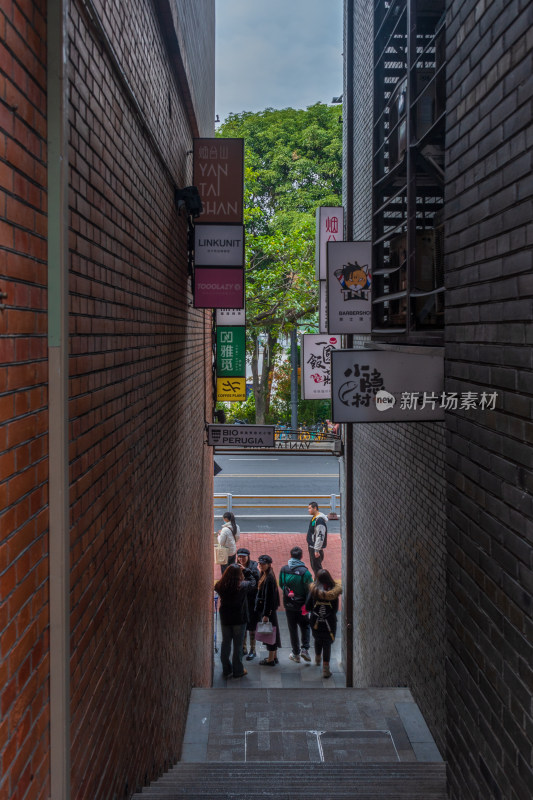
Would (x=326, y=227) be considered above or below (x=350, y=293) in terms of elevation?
above

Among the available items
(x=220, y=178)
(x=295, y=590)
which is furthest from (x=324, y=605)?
(x=220, y=178)

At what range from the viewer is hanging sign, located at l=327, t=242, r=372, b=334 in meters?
8.85

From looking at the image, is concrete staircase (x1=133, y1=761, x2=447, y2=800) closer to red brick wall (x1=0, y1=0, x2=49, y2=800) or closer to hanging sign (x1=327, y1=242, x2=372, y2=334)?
red brick wall (x1=0, y1=0, x2=49, y2=800)

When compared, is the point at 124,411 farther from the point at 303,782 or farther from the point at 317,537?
the point at 317,537

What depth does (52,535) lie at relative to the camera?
231 centimetres

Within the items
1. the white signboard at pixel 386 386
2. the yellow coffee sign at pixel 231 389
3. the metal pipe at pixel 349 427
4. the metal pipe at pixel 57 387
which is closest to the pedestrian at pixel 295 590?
the metal pipe at pixel 349 427

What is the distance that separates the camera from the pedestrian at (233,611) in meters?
8.55

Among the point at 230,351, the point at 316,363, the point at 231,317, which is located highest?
the point at 231,317

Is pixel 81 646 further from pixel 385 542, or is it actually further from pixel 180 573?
pixel 385 542

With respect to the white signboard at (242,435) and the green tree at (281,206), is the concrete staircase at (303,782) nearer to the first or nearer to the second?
the white signboard at (242,435)

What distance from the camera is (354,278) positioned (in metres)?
8.95

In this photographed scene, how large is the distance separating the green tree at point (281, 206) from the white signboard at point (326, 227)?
1237cm

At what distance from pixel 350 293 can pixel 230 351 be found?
473 cm

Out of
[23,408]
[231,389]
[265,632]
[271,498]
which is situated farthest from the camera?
[271,498]
